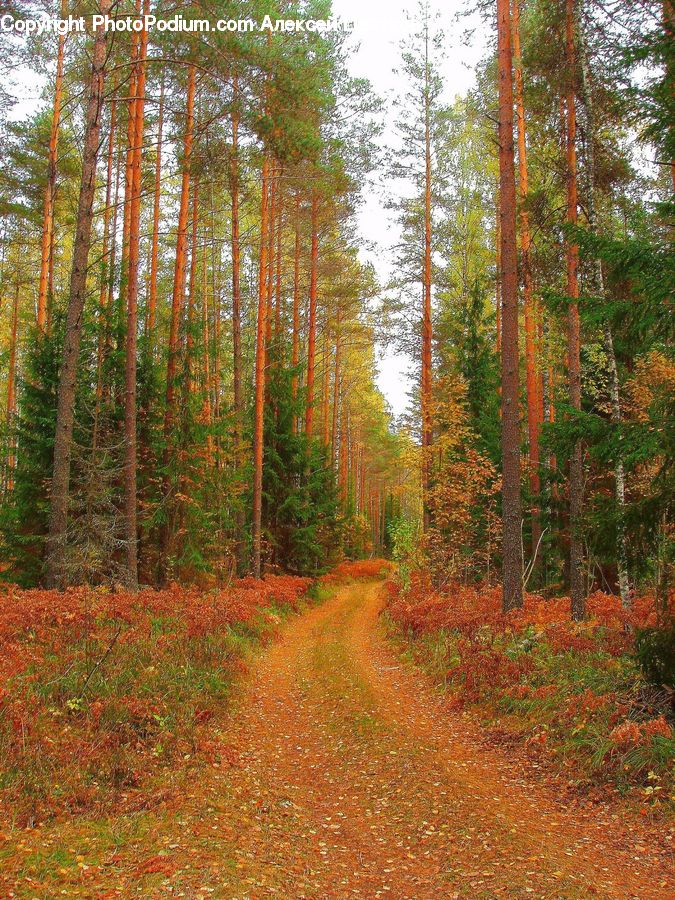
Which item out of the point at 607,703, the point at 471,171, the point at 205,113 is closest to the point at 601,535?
the point at 607,703

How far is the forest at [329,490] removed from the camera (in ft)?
16.3

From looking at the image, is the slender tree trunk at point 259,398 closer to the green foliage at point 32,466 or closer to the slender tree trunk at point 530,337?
the green foliage at point 32,466

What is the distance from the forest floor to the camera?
396cm

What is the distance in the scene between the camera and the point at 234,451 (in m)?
16.7

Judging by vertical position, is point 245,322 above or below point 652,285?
above

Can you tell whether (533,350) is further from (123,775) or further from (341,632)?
(123,775)

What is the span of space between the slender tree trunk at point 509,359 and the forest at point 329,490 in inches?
2.1

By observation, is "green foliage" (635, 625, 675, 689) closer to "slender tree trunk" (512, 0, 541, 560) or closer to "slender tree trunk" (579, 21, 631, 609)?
"slender tree trunk" (579, 21, 631, 609)

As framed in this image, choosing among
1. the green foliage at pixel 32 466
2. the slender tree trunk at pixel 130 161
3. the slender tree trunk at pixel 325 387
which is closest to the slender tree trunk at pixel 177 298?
the slender tree trunk at pixel 130 161

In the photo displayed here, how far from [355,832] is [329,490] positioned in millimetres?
18238

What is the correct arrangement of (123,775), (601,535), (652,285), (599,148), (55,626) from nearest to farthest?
1. (123,775)
2. (652,285)
3. (601,535)
4. (55,626)
5. (599,148)

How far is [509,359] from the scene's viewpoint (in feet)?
33.4

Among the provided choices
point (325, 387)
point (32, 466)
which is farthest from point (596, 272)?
point (325, 387)

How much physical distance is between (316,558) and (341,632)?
24.7 feet
